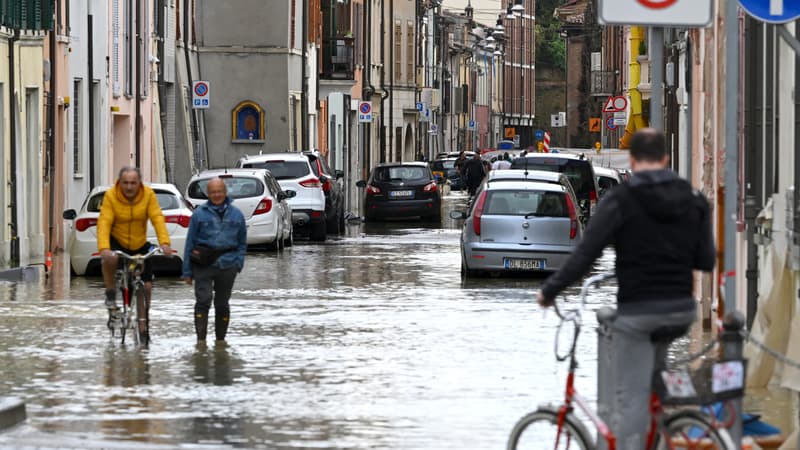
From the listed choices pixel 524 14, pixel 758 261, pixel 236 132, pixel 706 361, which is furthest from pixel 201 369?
pixel 524 14

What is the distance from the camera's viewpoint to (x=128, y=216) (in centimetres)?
1775

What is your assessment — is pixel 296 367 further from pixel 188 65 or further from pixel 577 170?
pixel 188 65

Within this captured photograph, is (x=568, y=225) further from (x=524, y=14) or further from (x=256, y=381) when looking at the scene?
(x=524, y=14)

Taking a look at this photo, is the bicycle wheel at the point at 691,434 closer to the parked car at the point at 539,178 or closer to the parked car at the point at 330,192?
the parked car at the point at 539,178

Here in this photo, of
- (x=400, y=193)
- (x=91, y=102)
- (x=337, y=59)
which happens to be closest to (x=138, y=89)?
(x=91, y=102)

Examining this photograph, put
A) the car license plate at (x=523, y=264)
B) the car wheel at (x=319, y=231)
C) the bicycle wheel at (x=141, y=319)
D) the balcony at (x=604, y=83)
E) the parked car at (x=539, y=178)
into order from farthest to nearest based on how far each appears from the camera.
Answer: the balcony at (x=604, y=83)
the car wheel at (x=319, y=231)
the parked car at (x=539, y=178)
the car license plate at (x=523, y=264)
the bicycle wheel at (x=141, y=319)

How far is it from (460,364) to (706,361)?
7.39m

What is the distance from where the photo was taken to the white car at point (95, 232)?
87.8 feet

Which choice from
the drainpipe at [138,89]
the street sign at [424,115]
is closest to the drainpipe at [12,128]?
the drainpipe at [138,89]

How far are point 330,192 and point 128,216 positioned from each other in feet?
71.8

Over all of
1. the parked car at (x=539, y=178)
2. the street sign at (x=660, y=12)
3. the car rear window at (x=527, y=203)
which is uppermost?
the street sign at (x=660, y=12)

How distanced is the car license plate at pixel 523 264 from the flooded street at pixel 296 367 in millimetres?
270

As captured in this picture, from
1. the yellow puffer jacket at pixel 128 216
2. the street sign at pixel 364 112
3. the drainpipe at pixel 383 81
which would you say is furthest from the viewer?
the drainpipe at pixel 383 81

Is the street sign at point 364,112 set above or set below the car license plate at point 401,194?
above
